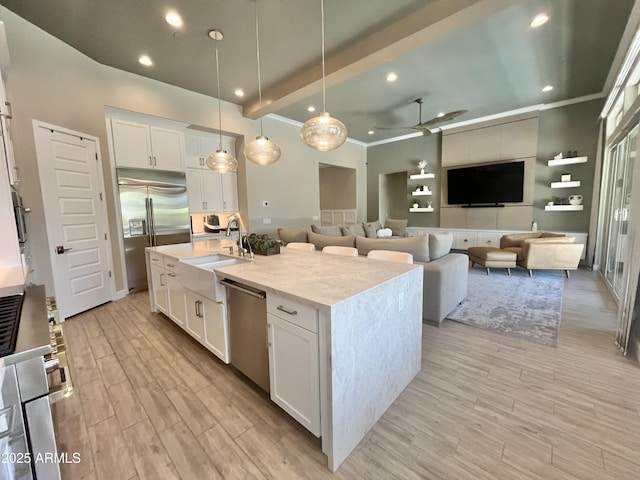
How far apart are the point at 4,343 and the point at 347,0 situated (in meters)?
3.54

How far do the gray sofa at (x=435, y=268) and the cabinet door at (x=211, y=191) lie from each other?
3.36m

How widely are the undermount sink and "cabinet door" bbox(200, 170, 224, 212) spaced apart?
3020mm

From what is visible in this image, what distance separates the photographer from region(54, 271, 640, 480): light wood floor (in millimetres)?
1389

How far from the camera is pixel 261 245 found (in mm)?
2646

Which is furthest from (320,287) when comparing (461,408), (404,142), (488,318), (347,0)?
(404,142)

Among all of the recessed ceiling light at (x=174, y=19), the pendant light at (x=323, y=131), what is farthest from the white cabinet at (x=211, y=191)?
the pendant light at (x=323, y=131)

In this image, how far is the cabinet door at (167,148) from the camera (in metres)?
4.54

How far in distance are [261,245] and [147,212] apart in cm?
287

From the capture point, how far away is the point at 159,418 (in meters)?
1.74

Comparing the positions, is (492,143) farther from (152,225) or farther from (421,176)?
(152,225)

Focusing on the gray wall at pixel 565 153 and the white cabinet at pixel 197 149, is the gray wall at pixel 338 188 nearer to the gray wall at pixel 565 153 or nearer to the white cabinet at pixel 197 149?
the white cabinet at pixel 197 149

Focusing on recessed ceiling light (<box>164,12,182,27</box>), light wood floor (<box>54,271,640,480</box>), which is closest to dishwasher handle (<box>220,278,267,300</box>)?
light wood floor (<box>54,271,640,480</box>)

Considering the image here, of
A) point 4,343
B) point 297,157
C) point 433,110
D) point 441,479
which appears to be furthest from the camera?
point 297,157

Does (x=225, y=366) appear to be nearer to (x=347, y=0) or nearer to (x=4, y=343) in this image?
(x=4, y=343)
